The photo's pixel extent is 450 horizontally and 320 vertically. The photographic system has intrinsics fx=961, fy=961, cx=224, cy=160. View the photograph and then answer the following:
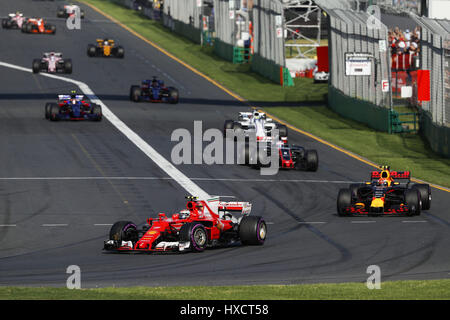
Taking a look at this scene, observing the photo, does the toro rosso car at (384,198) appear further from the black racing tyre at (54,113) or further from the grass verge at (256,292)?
the black racing tyre at (54,113)

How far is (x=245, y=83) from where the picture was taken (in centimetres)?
6406

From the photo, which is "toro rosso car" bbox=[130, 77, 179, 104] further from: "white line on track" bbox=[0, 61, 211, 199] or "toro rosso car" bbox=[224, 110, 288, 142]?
"toro rosso car" bbox=[224, 110, 288, 142]

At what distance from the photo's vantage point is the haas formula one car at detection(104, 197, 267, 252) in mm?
20406

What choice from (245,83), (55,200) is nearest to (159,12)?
(245,83)

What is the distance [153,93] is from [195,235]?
31.6 m

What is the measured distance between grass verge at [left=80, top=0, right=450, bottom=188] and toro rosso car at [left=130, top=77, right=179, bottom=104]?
5.39 m

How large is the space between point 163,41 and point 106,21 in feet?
42.9

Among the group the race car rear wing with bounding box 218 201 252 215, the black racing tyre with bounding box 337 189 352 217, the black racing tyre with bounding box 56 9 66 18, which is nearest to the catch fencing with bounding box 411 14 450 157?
the black racing tyre with bounding box 337 189 352 217

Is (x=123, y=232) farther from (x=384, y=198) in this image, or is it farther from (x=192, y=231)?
(x=384, y=198)

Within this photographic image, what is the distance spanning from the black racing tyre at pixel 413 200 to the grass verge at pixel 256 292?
29.0 feet

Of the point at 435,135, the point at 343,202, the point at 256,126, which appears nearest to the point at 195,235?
the point at 343,202

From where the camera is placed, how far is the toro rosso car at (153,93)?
5158cm

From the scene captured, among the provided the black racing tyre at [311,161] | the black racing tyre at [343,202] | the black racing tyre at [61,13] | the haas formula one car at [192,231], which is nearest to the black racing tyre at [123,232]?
the haas formula one car at [192,231]
